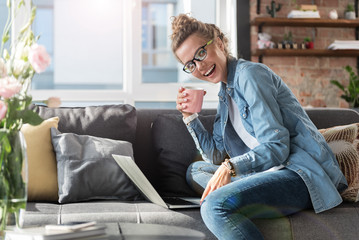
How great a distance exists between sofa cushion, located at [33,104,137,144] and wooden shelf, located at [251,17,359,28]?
8.14 ft

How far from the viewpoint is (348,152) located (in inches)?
92.0

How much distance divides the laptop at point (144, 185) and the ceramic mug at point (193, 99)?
34 centimetres

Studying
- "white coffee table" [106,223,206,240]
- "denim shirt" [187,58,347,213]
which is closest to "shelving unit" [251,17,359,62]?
"denim shirt" [187,58,347,213]

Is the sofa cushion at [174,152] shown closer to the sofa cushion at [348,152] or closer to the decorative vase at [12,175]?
the sofa cushion at [348,152]

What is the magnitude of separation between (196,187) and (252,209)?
0.60 m

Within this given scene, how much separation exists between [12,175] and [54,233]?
0.61 feet

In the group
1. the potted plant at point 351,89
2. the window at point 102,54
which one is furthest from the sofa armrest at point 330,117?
the potted plant at point 351,89

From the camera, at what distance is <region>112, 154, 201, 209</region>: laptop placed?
218 centimetres

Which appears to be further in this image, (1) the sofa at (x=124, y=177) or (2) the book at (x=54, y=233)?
(1) the sofa at (x=124, y=177)

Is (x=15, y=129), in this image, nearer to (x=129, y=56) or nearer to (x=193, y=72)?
(x=193, y=72)

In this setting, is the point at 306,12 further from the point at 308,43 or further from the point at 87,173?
the point at 87,173

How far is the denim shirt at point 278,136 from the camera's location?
196cm

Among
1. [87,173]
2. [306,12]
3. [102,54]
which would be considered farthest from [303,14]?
[87,173]

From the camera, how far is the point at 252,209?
1937mm
